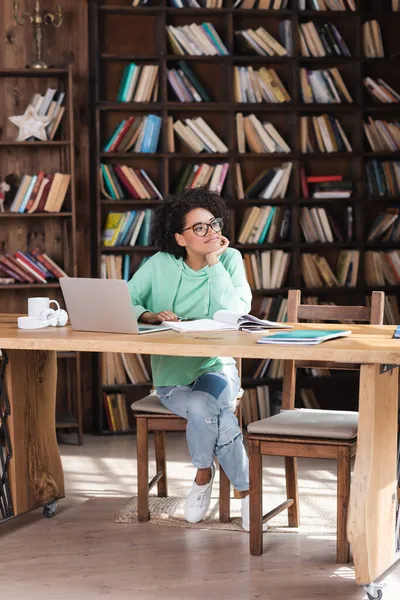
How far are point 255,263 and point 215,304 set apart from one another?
6.50ft

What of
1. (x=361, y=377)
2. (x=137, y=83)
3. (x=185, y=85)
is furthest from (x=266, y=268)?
(x=361, y=377)

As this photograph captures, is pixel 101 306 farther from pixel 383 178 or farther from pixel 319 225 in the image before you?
pixel 383 178

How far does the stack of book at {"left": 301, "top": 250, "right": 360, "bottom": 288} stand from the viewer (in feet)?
18.6

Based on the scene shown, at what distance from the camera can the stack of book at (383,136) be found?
5637 millimetres

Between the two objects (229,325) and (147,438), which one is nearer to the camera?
(229,325)

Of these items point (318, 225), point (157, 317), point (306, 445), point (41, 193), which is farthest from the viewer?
point (318, 225)

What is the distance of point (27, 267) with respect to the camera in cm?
537

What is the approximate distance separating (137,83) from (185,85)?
0.28 m

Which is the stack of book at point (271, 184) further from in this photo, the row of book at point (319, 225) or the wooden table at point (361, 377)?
the wooden table at point (361, 377)

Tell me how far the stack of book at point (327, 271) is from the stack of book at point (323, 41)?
3.84 ft

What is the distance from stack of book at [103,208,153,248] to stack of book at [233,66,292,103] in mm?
874

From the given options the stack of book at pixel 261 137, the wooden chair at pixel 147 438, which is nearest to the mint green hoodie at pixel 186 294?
the wooden chair at pixel 147 438

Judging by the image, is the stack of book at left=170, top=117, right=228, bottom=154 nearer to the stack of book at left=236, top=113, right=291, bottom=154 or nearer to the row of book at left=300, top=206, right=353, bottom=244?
the stack of book at left=236, top=113, right=291, bottom=154

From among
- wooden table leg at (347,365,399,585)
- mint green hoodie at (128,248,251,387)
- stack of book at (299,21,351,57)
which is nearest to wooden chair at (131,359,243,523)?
mint green hoodie at (128,248,251,387)
